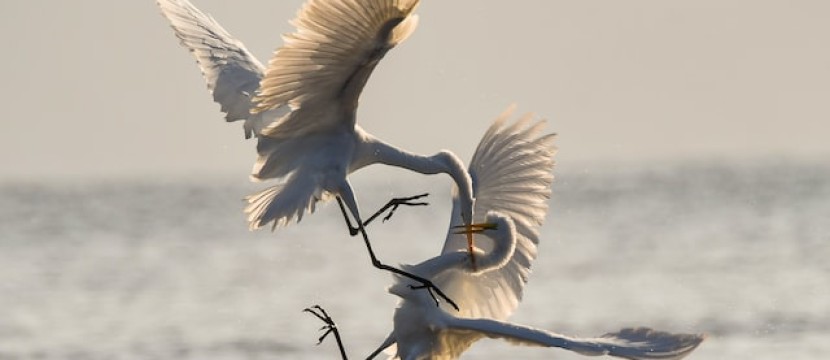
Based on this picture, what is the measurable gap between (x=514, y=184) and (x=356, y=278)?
586 inches

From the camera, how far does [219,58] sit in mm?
13523

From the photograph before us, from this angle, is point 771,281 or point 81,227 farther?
point 81,227

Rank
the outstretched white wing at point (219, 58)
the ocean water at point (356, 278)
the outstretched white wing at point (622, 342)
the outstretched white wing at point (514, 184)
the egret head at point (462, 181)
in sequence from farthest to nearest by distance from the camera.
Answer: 1. the ocean water at point (356, 278)
2. the outstretched white wing at point (219, 58)
3. the outstretched white wing at point (514, 184)
4. the egret head at point (462, 181)
5. the outstretched white wing at point (622, 342)

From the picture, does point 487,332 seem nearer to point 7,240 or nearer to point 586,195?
point 7,240

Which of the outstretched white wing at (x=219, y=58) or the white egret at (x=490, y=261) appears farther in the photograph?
the outstretched white wing at (x=219, y=58)

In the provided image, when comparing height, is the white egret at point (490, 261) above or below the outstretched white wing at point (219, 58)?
below

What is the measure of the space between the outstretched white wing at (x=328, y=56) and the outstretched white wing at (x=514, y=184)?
3.72 ft

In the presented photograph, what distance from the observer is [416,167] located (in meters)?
12.6

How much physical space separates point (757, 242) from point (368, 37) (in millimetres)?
22089

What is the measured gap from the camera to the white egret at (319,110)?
38.2 feet

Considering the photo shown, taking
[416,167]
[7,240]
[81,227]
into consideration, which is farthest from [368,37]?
[81,227]

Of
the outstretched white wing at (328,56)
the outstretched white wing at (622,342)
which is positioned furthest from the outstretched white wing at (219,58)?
the outstretched white wing at (622,342)

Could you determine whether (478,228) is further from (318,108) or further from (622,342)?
(622,342)

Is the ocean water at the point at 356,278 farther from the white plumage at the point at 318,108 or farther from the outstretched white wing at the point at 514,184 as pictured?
the white plumage at the point at 318,108
